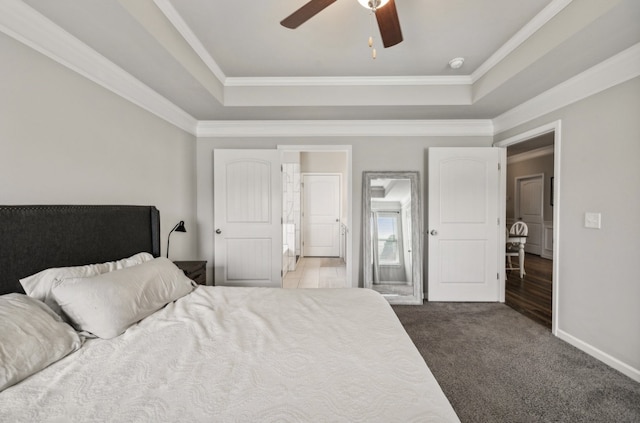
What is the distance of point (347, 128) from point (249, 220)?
71.0 inches

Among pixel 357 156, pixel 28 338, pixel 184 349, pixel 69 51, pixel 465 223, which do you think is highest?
pixel 69 51

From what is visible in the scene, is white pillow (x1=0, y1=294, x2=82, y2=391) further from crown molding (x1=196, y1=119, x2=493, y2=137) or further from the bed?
crown molding (x1=196, y1=119, x2=493, y2=137)

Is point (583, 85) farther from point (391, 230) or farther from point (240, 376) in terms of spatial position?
point (240, 376)

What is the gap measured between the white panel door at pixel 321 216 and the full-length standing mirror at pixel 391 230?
276 centimetres

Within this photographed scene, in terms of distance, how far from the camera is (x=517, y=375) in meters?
1.91

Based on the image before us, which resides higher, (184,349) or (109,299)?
(109,299)

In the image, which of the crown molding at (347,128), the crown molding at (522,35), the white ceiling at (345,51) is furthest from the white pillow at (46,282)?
the crown molding at (522,35)

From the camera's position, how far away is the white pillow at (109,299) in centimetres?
125

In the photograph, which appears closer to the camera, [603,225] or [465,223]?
[603,225]

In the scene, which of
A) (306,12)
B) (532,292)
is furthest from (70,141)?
(532,292)

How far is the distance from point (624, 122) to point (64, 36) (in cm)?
397

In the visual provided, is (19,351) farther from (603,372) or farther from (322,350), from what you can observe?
(603,372)

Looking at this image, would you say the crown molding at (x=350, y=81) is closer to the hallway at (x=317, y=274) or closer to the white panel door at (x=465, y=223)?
the white panel door at (x=465, y=223)

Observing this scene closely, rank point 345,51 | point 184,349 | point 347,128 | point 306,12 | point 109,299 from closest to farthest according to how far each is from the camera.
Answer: point 184,349, point 109,299, point 306,12, point 345,51, point 347,128
